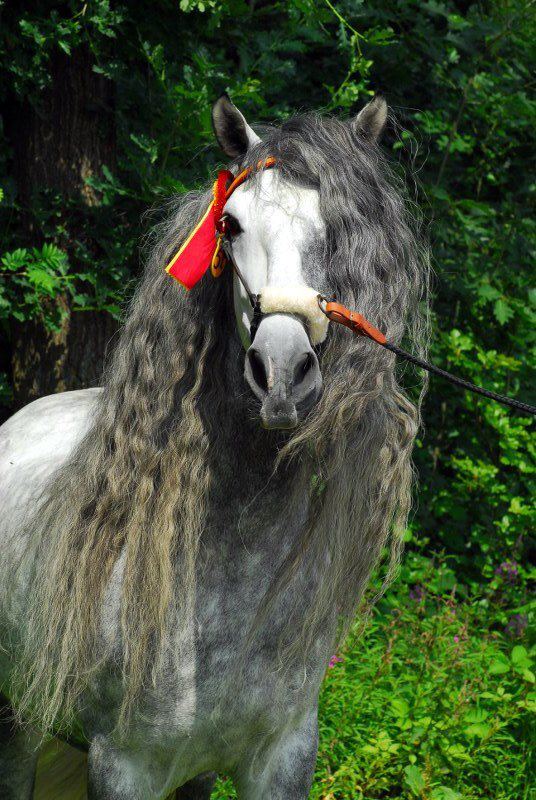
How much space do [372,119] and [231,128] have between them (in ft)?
0.97

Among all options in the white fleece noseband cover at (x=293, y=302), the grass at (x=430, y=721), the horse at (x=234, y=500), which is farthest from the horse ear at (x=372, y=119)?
the grass at (x=430, y=721)

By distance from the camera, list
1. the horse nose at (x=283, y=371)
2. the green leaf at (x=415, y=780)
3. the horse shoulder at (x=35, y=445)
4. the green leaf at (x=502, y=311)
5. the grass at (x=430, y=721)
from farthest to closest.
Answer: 1. the green leaf at (x=502, y=311)
2. the grass at (x=430, y=721)
3. the green leaf at (x=415, y=780)
4. the horse shoulder at (x=35, y=445)
5. the horse nose at (x=283, y=371)

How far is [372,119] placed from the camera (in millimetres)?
1812

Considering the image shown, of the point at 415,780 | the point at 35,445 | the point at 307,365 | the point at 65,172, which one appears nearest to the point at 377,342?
the point at 307,365

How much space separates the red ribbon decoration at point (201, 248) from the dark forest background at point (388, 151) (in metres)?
1.28

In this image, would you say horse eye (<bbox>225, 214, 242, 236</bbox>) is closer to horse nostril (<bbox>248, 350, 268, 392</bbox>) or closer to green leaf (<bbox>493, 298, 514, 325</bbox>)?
horse nostril (<bbox>248, 350, 268, 392</bbox>)

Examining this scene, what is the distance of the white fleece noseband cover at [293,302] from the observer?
1506mm

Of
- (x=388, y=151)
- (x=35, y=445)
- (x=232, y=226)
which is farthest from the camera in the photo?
(x=388, y=151)

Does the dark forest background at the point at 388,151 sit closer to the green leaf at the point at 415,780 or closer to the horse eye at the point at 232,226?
the green leaf at the point at 415,780

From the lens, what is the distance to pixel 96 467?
6.23ft

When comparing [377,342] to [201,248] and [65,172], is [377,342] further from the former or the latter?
[65,172]

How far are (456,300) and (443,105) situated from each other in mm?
1071

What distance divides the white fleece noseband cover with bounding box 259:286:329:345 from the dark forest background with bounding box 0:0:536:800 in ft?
5.28

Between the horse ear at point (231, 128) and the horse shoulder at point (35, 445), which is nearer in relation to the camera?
the horse ear at point (231, 128)
